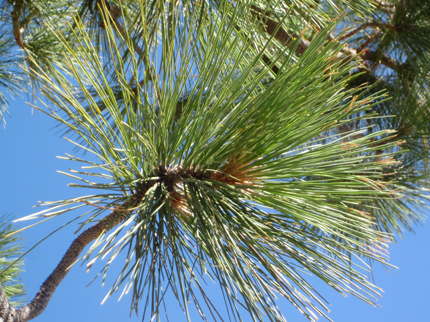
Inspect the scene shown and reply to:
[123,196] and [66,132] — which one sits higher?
[66,132]

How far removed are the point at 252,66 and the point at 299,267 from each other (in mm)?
283

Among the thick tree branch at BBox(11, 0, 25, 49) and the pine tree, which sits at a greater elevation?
the thick tree branch at BBox(11, 0, 25, 49)

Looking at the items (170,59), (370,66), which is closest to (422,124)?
(370,66)

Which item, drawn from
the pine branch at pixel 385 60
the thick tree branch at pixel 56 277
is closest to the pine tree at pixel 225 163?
the thick tree branch at pixel 56 277

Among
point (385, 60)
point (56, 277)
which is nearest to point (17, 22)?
point (56, 277)

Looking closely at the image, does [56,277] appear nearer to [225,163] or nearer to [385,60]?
[225,163]

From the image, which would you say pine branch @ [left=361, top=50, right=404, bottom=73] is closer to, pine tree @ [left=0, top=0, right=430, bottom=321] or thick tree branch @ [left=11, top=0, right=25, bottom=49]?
pine tree @ [left=0, top=0, right=430, bottom=321]

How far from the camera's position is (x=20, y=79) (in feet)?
5.15

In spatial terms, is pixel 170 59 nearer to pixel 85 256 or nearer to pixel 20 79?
pixel 85 256

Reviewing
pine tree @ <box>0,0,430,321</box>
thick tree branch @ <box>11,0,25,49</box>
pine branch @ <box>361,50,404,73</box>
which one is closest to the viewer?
pine tree @ <box>0,0,430,321</box>

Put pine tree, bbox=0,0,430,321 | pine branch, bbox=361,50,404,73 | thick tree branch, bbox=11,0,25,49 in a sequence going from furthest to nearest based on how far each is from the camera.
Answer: pine branch, bbox=361,50,404,73 < thick tree branch, bbox=11,0,25,49 < pine tree, bbox=0,0,430,321

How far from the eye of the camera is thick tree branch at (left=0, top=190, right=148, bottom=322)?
21.8 inches

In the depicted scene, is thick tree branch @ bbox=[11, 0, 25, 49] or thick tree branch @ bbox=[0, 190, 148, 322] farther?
thick tree branch @ bbox=[11, 0, 25, 49]

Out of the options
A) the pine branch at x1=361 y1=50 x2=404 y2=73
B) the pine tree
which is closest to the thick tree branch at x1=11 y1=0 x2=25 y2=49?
the pine tree
